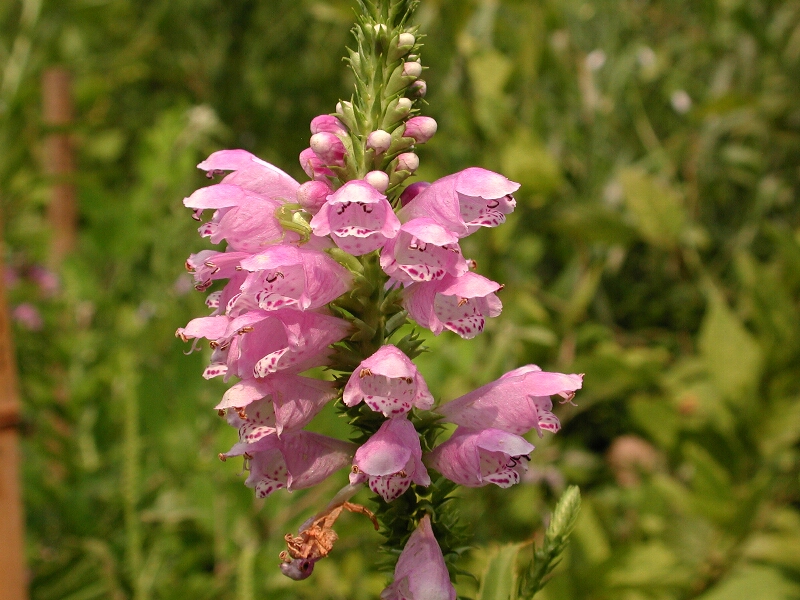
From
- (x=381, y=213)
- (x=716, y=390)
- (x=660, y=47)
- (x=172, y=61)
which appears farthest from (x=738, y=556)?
(x=172, y=61)

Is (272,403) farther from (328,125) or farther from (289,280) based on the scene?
(328,125)

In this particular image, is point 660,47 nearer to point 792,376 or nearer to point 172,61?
point 792,376

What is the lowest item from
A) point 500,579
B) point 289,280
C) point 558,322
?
point 558,322

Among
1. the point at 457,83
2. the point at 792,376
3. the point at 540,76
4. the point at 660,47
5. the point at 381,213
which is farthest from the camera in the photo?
the point at 660,47

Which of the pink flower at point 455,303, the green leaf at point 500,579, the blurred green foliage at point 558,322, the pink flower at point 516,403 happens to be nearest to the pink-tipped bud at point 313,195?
the pink flower at point 455,303

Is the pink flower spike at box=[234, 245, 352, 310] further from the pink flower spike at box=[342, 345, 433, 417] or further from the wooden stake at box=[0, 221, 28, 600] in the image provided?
Result: the wooden stake at box=[0, 221, 28, 600]

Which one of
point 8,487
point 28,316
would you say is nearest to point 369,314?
point 8,487

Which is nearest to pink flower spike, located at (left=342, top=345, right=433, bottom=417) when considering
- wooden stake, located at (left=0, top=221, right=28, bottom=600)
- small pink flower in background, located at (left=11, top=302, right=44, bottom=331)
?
wooden stake, located at (left=0, top=221, right=28, bottom=600)
